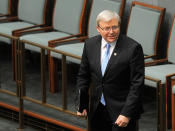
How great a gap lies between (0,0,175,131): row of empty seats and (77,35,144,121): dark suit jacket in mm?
942

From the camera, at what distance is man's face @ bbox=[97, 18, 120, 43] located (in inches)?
147

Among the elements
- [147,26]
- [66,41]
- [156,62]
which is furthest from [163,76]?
[66,41]

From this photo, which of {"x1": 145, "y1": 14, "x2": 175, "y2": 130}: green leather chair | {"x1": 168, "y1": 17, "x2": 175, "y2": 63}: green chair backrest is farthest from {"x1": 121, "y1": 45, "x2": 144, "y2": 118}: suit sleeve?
{"x1": 168, "y1": 17, "x2": 175, "y2": 63}: green chair backrest

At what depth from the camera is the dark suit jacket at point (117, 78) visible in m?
3.79

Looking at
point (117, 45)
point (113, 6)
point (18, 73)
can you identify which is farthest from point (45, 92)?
point (117, 45)

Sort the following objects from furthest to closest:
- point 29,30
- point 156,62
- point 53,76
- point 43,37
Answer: point 29,30 → point 43,37 → point 53,76 → point 156,62

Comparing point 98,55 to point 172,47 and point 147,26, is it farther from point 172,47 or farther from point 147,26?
point 147,26

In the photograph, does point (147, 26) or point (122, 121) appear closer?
point (122, 121)

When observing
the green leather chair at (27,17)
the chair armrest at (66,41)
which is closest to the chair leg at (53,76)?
the chair armrest at (66,41)

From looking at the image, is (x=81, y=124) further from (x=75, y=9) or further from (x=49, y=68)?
(x=75, y=9)

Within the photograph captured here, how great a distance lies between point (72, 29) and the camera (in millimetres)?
6738

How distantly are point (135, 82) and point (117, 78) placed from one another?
0.14 meters

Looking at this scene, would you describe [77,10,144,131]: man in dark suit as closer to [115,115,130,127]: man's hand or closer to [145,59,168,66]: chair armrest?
[115,115,130,127]: man's hand

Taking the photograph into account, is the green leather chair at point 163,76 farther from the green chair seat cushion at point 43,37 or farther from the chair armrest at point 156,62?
the green chair seat cushion at point 43,37
